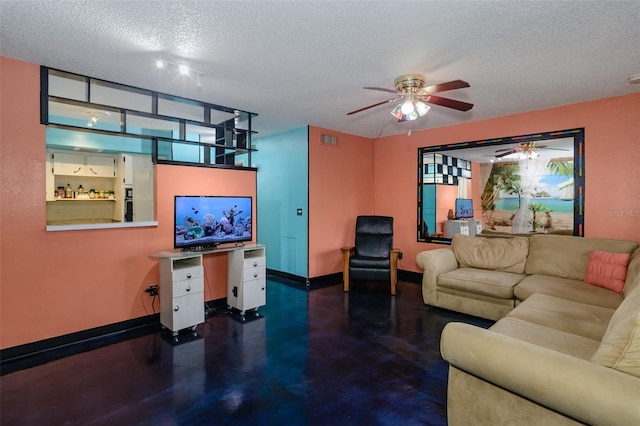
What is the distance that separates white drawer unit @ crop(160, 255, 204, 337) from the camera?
3.09 m

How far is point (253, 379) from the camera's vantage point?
235 cm

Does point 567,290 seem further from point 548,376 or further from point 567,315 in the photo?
point 548,376

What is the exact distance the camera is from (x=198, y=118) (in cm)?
441

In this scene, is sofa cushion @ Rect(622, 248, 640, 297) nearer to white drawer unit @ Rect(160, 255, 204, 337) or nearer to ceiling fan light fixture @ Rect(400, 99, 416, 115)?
ceiling fan light fixture @ Rect(400, 99, 416, 115)

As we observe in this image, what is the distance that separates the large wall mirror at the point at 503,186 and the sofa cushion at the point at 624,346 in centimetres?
307

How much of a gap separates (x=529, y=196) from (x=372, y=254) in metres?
2.37

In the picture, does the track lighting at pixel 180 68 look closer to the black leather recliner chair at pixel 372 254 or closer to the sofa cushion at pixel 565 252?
the black leather recliner chair at pixel 372 254

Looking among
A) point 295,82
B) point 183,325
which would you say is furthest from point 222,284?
point 295,82

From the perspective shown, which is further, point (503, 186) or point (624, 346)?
point (503, 186)

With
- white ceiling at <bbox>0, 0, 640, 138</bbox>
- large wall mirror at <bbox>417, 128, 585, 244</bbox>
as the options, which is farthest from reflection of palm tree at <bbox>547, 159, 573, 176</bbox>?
white ceiling at <bbox>0, 0, 640, 138</bbox>

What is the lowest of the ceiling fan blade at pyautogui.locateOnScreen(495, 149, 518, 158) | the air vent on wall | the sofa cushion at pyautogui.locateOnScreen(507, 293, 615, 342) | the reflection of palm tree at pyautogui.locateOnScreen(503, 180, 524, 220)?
the sofa cushion at pyautogui.locateOnScreen(507, 293, 615, 342)

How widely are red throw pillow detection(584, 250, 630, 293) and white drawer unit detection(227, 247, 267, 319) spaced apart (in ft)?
11.7

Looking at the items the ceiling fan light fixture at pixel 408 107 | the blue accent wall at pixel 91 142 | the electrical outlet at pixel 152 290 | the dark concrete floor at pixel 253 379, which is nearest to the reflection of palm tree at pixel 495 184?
the dark concrete floor at pixel 253 379

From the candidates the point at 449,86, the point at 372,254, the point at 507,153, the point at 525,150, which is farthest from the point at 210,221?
the point at 525,150
